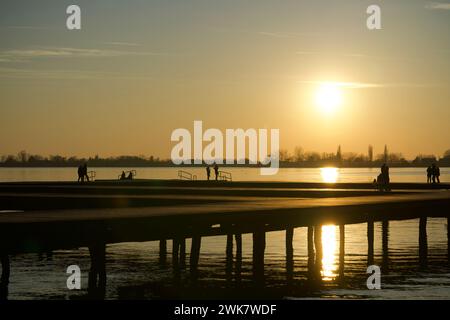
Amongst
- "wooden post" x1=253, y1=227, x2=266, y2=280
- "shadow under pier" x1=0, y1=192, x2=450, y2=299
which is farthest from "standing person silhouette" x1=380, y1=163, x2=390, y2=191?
"wooden post" x1=253, y1=227, x2=266, y2=280

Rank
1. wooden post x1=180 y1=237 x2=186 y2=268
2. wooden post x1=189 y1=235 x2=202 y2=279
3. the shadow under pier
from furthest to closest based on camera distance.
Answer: wooden post x1=180 y1=237 x2=186 y2=268, wooden post x1=189 y1=235 x2=202 y2=279, the shadow under pier

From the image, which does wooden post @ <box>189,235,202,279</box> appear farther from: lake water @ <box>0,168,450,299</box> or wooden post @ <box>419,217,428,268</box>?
wooden post @ <box>419,217,428,268</box>

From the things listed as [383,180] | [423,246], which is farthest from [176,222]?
[383,180]

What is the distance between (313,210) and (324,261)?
7838mm

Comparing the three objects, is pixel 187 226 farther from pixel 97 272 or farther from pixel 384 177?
pixel 384 177

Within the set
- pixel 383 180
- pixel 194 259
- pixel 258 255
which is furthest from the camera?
pixel 383 180

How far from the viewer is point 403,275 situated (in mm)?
35406

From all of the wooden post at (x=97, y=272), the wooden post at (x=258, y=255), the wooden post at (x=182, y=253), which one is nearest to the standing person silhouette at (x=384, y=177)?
the wooden post at (x=182, y=253)

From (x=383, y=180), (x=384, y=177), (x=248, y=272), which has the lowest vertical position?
(x=248, y=272)
